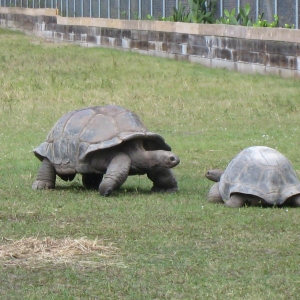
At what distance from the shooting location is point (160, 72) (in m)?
21.7

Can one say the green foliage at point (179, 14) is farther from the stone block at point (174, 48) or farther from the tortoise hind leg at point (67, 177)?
the tortoise hind leg at point (67, 177)

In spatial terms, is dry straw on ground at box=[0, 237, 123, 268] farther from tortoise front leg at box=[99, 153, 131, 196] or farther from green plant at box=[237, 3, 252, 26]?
green plant at box=[237, 3, 252, 26]

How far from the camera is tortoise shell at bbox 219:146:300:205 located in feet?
27.0

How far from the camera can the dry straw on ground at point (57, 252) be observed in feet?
20.7

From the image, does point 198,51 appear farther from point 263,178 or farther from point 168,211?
point 168,211

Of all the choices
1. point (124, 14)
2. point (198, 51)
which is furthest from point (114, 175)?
point (124, 14)

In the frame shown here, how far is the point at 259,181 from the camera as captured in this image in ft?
27.0

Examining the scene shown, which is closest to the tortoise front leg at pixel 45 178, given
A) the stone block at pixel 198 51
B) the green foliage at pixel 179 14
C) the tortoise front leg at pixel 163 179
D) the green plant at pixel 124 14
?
the tortoise front leg at pixel 163 179

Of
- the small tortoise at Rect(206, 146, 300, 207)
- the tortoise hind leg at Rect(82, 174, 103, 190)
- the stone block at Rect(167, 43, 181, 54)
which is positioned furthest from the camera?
the stone block at Rect(167, 43, 181, 54)

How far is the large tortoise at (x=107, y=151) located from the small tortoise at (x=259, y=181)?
2.98 feet

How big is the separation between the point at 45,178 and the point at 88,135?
76 centimetres

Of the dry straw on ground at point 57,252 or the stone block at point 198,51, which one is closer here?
the dry straw on ground at point 57,252

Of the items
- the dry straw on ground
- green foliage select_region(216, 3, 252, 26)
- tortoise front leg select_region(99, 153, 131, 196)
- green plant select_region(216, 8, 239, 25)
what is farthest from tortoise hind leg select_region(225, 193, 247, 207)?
green plant select_region(216, 8, 239, 25)

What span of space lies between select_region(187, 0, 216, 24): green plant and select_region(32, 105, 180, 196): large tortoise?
15886mm
